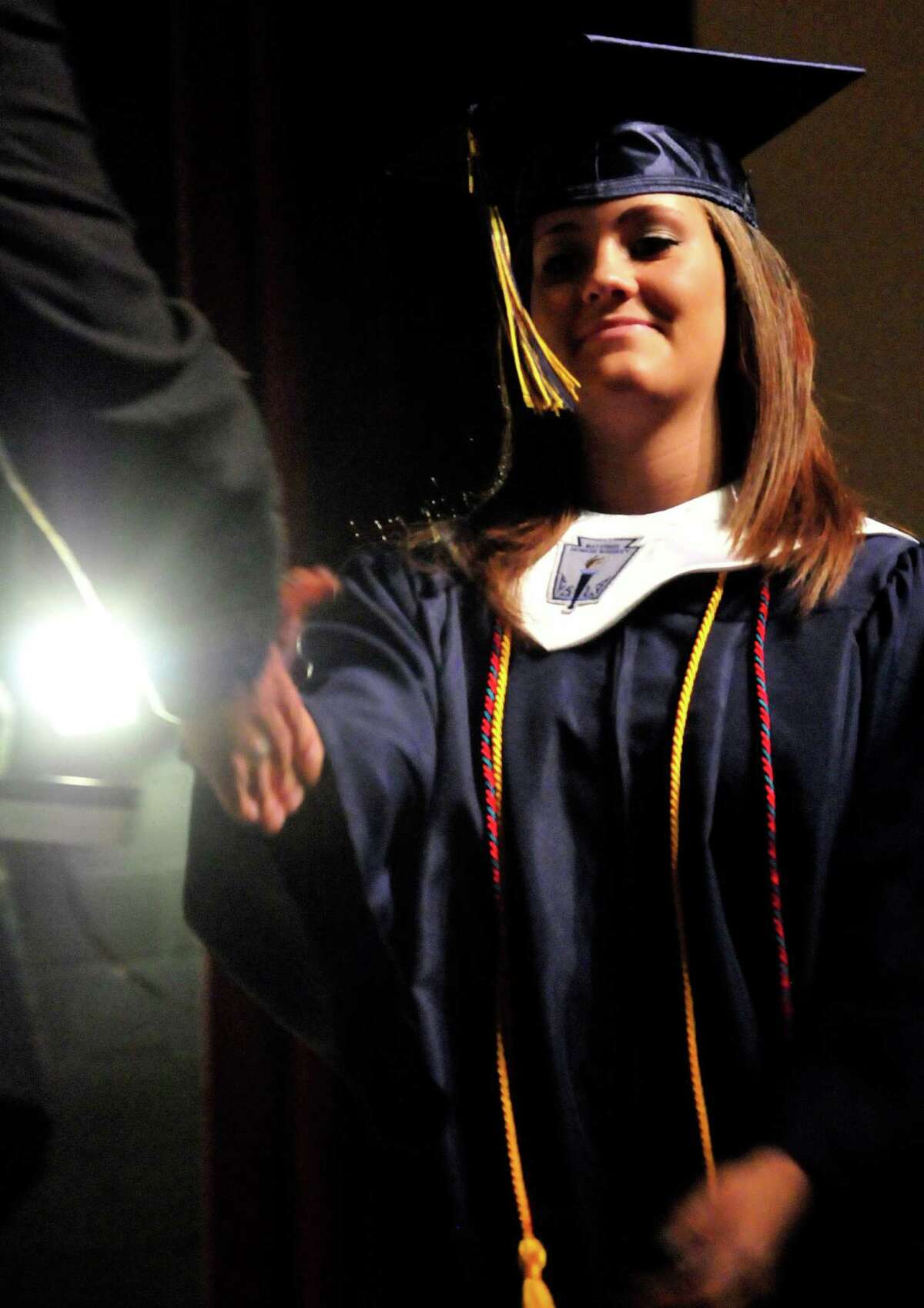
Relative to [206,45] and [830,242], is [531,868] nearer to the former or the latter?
[830,242]

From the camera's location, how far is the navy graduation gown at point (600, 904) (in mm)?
679

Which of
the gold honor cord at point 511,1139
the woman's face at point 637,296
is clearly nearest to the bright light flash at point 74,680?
the gold honor cord at point 511,1139

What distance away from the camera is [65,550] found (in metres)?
0.54

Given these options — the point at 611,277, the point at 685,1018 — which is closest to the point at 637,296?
the point at 611,277

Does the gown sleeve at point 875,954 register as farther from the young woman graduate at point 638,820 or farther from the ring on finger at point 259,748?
the ring on finger at point 259,748

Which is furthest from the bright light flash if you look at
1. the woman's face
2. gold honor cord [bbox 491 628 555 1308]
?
the woman's face

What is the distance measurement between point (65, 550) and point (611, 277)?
374mm

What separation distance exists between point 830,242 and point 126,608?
0.68m

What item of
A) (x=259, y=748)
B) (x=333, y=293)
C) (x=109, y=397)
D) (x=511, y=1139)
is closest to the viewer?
(x=109, y=397)

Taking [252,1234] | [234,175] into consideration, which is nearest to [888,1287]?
[252,1234]

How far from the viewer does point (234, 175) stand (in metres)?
0.96

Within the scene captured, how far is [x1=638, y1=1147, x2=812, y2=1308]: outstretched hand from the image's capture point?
1.99 ft

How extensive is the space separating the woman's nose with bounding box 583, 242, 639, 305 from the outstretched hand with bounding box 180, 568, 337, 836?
25 cm

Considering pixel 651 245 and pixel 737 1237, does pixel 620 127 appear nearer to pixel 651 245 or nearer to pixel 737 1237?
pixel 651 245
